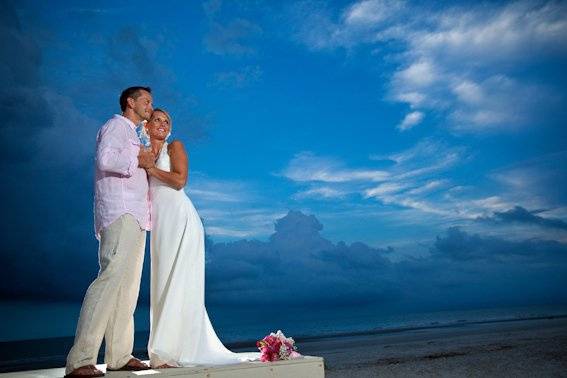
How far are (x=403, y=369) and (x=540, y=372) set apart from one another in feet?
→ 10.2

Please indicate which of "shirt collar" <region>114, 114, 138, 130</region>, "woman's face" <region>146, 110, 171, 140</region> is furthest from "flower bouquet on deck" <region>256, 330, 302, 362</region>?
"shirt collar" <region>114, 114, 138, 130</region>

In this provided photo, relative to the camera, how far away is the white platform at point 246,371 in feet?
12.7

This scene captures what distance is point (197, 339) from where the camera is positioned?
14.9ft

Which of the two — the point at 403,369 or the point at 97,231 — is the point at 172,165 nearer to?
the point at 97,231

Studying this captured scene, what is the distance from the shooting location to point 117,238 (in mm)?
3961

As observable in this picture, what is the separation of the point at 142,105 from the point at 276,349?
2.41m

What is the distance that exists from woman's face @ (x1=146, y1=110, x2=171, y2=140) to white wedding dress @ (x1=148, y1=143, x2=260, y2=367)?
0.18 meters

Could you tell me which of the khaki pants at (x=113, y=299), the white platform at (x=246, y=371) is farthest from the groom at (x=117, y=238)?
the white platform at (x=246, y=371)

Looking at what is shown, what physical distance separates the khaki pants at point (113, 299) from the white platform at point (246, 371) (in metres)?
0.26

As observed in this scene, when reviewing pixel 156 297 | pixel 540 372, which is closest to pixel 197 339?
pixel 156 297

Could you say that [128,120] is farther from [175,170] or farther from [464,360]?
[464,360]

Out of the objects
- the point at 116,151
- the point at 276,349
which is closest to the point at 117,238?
the point at 116,151

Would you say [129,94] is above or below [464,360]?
above

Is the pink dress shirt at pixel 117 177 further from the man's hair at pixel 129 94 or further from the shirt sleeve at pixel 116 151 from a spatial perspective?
the man's hair at pixel 129 94
